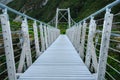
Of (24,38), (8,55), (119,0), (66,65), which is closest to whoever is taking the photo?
(119,0)

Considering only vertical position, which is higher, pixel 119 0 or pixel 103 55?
pixel 119 0

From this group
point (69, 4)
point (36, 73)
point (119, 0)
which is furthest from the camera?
point (69, 4)

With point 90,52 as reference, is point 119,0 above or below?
above

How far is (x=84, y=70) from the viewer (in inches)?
129

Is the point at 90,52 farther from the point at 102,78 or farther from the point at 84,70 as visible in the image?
the point at 102,78

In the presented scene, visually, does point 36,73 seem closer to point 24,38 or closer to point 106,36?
point 24,38

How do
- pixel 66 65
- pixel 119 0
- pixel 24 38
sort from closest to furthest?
pixel 119 0 → pixel 24 38 → pixel 66 65

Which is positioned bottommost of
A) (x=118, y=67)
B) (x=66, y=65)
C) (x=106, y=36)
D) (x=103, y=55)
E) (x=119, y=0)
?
(x=118, y=67)

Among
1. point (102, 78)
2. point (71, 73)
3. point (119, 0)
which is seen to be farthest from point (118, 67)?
point (119, 0)

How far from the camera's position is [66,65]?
146 inches

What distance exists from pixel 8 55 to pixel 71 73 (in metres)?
0.91

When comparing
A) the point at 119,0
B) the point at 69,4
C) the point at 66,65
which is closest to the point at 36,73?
the point at 66,65

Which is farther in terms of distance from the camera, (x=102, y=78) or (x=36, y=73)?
(x=36, y=73)

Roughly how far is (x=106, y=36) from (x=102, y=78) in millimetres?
395
